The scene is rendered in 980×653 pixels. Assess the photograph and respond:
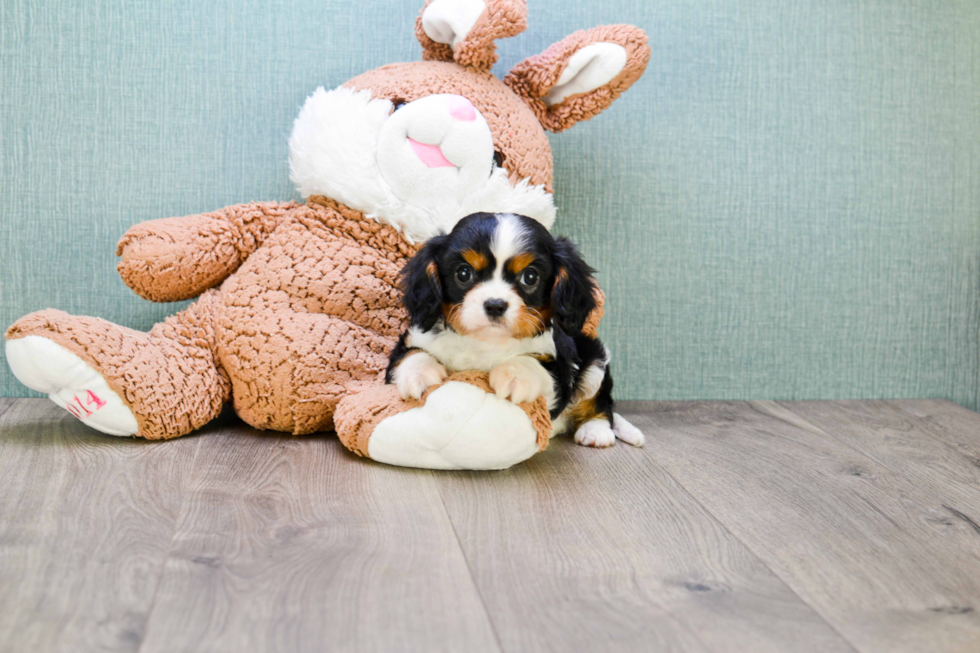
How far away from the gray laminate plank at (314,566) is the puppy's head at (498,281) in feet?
1.05

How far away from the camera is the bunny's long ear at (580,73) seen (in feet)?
5.97

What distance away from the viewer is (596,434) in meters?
1.78

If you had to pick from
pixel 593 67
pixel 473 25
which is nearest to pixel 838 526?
pixel 593 67

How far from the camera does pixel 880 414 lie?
217 centimetres

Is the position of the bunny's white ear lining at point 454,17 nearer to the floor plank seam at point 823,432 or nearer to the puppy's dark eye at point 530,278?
the puppy's dark eye at point 530,278

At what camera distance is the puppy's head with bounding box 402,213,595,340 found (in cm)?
141

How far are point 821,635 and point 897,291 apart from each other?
1622 mm

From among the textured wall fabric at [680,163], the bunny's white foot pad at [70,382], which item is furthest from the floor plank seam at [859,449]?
the bunny's white foot pad at [70,382]

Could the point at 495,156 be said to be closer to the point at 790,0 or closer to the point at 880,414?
→ the point at 790,0

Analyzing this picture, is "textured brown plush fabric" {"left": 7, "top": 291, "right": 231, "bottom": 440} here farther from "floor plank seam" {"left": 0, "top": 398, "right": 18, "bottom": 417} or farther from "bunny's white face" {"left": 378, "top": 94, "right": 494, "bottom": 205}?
"bunny's white face" {"left": 378, "top": 94, "right": 494, "bottom": 205}

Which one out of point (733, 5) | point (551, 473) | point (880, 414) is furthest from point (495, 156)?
point (880, 414)

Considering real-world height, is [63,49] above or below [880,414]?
above

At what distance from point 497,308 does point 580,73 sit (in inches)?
30.6

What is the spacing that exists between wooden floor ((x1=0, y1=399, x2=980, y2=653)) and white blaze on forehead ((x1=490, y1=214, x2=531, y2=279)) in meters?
0.42
